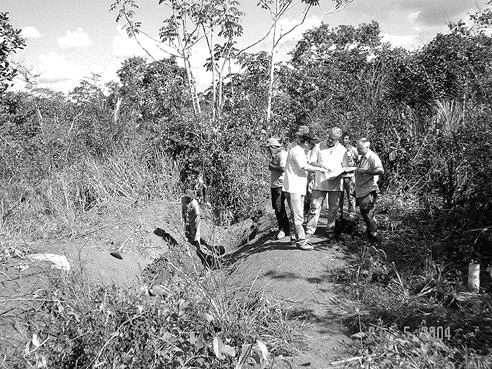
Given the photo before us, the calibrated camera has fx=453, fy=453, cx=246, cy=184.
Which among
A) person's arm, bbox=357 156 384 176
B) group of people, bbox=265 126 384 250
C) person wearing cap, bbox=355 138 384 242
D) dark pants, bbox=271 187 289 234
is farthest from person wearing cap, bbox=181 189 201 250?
person's arm, bbox=357 156 384 176

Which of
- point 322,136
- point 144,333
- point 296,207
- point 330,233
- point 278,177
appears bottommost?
point 144,333

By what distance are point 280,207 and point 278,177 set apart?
0.44 m

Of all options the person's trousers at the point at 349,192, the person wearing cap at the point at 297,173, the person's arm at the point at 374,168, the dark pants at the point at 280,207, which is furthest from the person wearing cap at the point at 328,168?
the person's trousers at the point at 349,192

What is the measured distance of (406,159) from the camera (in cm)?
775

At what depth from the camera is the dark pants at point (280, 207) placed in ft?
20.9

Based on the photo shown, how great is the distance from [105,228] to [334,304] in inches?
170

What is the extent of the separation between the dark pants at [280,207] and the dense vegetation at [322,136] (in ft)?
4.36

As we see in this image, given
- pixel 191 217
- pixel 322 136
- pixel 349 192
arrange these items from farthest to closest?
pixel 322 136 → pixel 191 217 → pixel 349 192

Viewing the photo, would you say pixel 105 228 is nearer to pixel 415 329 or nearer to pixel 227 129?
pixel 227 129

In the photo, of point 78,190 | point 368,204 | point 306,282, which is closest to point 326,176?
point 368,204

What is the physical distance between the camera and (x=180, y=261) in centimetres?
573

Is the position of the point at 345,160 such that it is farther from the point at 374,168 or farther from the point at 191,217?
the point at 191,217

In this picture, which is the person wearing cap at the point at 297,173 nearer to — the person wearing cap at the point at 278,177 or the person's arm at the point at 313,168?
the person's arm at the point at 313,168

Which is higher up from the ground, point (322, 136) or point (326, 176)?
point (322, 136)
